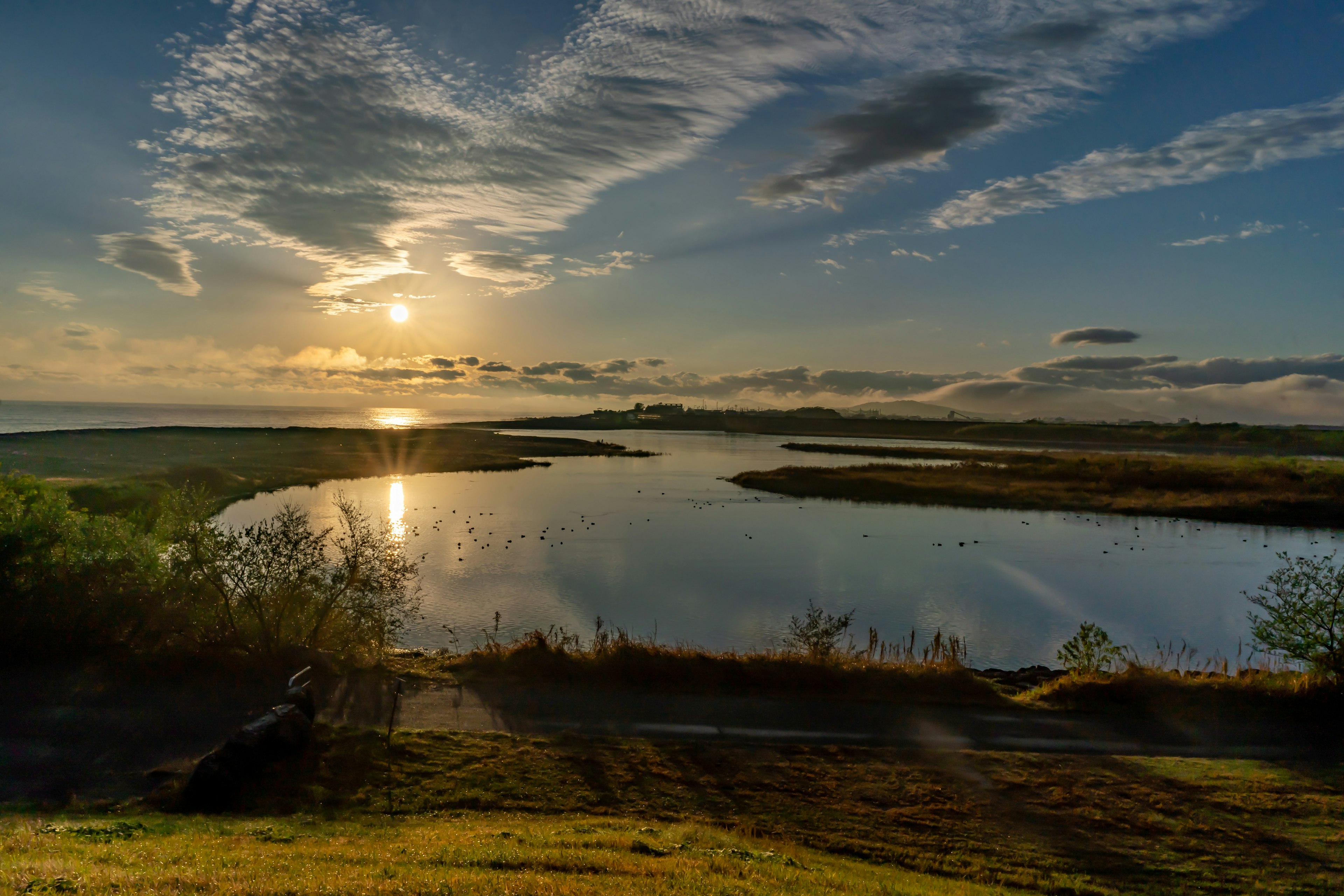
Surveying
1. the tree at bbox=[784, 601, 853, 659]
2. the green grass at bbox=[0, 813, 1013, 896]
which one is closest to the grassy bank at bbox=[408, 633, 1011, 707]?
the tree at bbox=[784, 601, 853, 659]

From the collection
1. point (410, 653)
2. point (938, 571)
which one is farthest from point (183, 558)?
point (938, 571)

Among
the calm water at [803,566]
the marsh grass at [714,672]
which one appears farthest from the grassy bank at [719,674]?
the calm water at [803,566]

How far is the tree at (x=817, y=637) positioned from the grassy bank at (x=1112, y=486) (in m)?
49.7

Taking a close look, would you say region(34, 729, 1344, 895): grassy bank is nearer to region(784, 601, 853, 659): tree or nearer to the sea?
region(784, 601, 853, 659): tree

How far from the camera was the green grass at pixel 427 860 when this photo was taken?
27.3 feet

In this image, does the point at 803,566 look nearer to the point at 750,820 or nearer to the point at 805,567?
the point at 805,567

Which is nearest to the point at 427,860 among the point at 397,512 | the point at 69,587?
the point at 69,587

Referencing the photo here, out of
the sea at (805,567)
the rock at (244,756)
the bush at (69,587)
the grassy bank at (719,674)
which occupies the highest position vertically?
the bush at (69,587)

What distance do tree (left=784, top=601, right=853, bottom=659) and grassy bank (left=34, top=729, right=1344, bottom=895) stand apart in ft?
21.1

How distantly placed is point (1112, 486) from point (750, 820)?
80418 millimetres

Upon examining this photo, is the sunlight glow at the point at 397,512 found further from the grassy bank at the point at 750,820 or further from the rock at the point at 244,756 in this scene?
the grassy bank at the point at 750,820

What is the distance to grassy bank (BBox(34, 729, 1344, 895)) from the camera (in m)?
9.71

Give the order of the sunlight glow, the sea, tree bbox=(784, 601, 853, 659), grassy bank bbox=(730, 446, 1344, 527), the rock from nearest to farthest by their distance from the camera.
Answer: the rock < tree bbox=(784, 601, 853, 659) < the sea < the sunlight glow < grassy bank bbox=(730, 446, 1344, 527)

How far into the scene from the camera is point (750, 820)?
1316 cm
